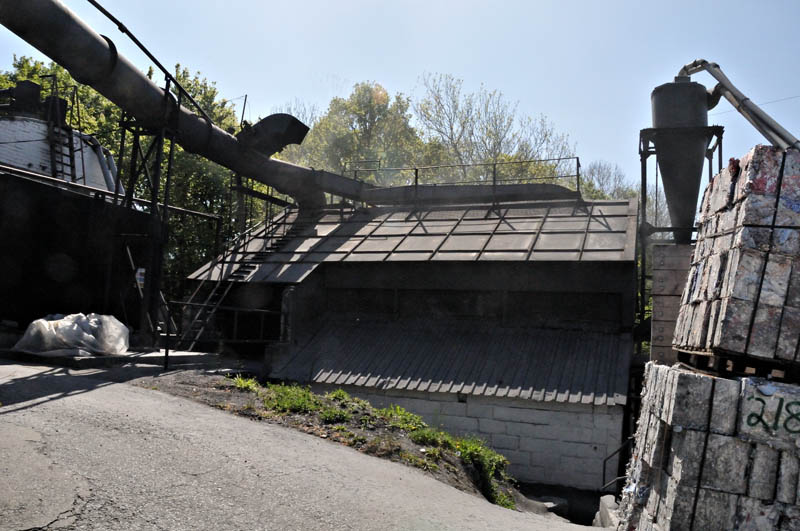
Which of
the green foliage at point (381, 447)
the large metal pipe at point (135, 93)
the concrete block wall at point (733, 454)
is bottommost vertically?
the green foliage at point (381, 447)

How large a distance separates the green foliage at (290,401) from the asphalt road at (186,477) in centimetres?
92

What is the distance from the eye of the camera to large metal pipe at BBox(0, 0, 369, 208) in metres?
11.4

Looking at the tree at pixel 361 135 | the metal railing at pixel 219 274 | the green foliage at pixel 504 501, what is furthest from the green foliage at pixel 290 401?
the tree at pixel 361 135

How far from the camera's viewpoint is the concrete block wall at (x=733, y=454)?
203 inches

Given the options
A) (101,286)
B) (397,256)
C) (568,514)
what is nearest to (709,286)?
(568,514)

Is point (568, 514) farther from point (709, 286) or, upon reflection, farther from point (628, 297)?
point (709, 286)

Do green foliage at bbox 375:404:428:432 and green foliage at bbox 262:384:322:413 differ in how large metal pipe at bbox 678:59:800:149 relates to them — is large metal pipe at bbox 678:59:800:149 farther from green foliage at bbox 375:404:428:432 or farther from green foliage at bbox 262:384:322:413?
green foliage at bbox 262:384:322:413

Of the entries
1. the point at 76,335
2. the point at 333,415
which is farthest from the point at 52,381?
the point at 333,415

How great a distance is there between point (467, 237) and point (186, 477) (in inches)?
451

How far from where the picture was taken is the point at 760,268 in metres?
5.45

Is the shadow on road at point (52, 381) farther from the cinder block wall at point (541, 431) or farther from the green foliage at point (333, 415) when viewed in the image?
the cinder block wall at point (541, 431)

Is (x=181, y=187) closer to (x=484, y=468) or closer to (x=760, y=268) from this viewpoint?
(x=484, y=468)

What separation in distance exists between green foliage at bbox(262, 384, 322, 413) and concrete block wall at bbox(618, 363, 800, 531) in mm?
6166

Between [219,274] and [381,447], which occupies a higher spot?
[219,274]
